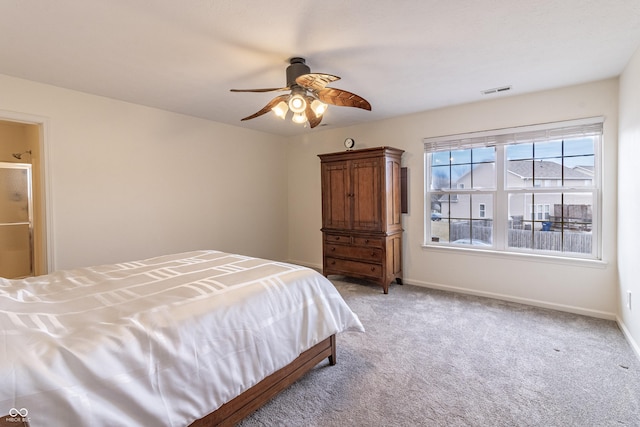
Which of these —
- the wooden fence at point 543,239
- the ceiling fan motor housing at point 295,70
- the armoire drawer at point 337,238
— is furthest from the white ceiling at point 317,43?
the armoire drawer at point 337,238

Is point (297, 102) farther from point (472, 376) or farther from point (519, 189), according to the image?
point (519, 189)

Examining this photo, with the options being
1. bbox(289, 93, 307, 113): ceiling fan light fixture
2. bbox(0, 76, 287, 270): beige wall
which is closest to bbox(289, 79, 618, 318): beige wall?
bbox(0, 76, 287, 270): beige wall

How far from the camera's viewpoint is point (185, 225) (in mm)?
4145

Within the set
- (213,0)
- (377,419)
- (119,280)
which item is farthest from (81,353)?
(213,0)

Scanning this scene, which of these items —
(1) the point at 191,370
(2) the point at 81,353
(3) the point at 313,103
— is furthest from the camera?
(3) the point at 313,103

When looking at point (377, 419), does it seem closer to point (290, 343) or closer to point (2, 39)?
point (290, 343)

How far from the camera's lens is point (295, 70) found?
2.44 m

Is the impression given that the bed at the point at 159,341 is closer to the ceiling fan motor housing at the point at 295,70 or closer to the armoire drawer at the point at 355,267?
the ceiling fan motor housing at the point at 295,70

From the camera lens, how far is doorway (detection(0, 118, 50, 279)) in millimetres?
4188

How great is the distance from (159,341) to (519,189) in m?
3.92

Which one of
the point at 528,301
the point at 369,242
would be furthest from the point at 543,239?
the point at 369,242

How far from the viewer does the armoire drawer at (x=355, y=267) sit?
4.01 m

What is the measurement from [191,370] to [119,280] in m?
0.98

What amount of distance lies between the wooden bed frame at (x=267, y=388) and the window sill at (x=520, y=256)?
245 centimetres
